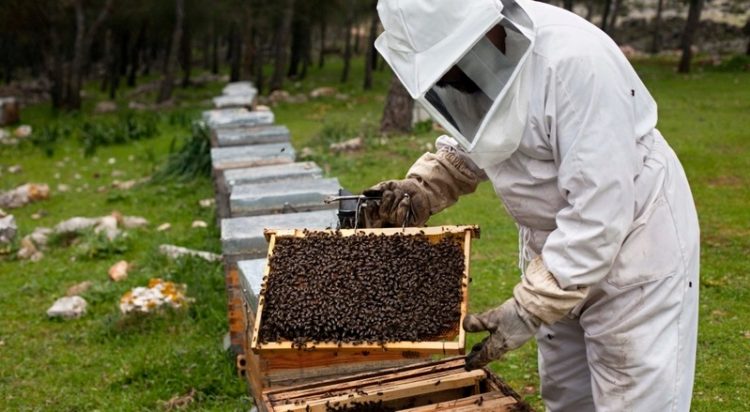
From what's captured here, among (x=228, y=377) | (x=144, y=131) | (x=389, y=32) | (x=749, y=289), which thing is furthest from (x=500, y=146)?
(x=144, y=131)

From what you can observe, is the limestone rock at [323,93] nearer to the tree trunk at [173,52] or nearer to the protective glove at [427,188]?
the tree trunk at [173,52]

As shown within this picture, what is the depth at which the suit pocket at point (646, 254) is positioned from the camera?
248 cm

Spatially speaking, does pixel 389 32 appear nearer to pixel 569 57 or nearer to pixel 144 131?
pixel 569 57

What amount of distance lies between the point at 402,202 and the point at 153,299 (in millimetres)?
3425

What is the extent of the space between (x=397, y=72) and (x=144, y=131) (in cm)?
1350

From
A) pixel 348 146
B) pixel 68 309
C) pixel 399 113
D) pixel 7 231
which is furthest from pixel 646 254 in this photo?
pixel 399 113

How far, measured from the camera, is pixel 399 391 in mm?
2936

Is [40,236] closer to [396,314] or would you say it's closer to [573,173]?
[396,314]

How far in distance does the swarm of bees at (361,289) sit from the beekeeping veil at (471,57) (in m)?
0.57

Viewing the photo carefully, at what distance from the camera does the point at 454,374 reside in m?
3.01

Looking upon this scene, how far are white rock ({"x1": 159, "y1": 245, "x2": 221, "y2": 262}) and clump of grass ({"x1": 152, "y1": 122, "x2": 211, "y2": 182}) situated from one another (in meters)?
2.67

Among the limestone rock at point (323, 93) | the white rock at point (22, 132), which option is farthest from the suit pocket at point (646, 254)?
the limestone rock at point (323, 93)

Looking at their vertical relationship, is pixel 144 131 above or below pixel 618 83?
below

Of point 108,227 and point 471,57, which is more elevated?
point 471,57
